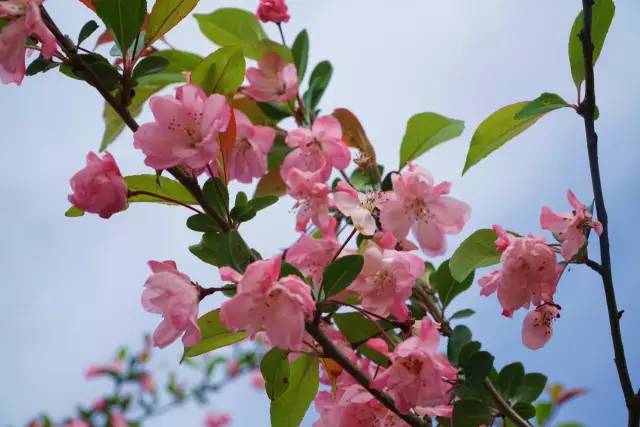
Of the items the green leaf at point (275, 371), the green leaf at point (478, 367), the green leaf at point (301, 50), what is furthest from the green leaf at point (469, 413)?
the green leaf at point (301, 50)

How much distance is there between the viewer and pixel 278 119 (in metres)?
1.80

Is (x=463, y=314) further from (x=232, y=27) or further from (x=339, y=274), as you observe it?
(x=232, y=27)

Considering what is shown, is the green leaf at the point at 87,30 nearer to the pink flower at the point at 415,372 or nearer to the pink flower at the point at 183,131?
the pink flower at the point at 183,131

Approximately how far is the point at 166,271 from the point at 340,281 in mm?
241

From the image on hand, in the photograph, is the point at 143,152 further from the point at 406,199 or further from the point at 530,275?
the point at 530,275

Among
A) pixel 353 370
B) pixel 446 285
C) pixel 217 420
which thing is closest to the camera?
pixel 353 370

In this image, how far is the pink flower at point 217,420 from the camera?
516cm

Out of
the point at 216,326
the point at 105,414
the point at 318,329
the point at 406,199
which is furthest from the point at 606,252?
the point at 105,414

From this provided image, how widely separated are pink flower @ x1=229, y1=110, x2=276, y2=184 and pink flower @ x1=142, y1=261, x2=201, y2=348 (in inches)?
20.9

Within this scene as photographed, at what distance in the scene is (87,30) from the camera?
3.72ft

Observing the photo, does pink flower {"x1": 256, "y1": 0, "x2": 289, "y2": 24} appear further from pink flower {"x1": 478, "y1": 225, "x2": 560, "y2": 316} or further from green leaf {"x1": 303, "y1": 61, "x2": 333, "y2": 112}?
pink flower {"x1": 478, "y1": 225, "x2": 560, "y2": 316}

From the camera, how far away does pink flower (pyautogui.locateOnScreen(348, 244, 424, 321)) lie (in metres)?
1.15

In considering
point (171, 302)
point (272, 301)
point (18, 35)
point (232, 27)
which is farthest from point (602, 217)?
point (232, 27)

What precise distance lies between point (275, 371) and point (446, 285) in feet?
1.64
